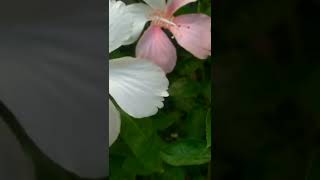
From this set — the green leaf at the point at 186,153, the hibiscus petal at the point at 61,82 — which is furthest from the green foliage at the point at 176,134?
the hibiscus petal at the point at 61,82

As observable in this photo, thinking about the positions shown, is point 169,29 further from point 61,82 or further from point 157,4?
point 61,82

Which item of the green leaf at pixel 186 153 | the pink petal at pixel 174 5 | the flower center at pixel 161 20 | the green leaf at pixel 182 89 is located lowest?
the green leaf at pixel 186 153

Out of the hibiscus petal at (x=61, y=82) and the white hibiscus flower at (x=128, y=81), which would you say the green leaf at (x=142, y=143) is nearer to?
the white hibiscus flower at (x=128, y=81)

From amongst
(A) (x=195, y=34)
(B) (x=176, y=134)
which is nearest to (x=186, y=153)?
(B) (x=176, y=134)

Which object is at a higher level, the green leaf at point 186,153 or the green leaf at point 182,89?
the green leaf at point 182,89

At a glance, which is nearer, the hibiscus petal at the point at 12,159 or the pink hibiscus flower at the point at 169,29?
the hibiscus petal at the point at 12,159

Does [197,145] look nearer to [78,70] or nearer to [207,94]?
[207,94]
